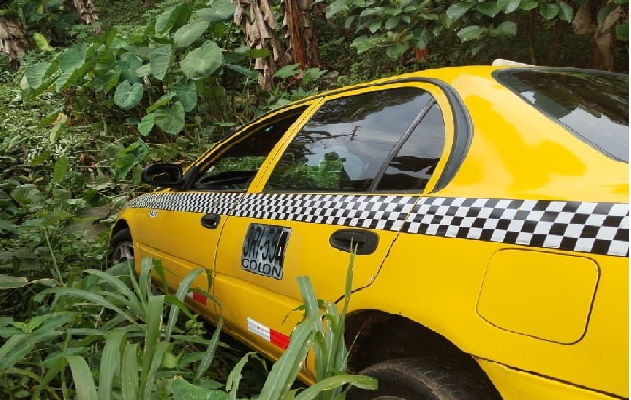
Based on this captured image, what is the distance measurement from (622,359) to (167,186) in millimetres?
2308

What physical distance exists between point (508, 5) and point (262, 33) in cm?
328

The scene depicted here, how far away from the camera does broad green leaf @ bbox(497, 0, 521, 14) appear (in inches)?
170

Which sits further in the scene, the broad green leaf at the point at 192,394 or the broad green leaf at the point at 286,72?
the broad green leaf at the point at 286,72

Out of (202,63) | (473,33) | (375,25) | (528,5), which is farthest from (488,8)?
(202,63)

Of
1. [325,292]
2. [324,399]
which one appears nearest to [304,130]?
[325,292]

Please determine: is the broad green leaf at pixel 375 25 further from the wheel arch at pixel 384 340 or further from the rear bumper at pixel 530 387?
the rear bumper at pixel 530 387

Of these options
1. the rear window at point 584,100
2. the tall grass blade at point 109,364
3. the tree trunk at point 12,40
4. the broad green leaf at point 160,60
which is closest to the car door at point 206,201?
the tall grass blade at point 109,364

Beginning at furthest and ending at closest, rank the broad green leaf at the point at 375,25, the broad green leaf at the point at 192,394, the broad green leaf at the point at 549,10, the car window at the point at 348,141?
the broad green leaf at the point at 375,25
the broad green leaf at the point at 549,10
the car window at the point at 348,141
the broad green leaf at the point at 192,394

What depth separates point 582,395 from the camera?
1.09m

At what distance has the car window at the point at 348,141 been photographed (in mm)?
1872

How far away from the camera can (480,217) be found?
133 cm

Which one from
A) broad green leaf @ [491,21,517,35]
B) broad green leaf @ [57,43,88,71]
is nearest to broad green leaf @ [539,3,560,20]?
broad green leaf @ [491,21,517,35]

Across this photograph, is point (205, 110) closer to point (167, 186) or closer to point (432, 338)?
point (167, 186)

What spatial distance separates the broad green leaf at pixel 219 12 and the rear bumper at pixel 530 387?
247 inches
